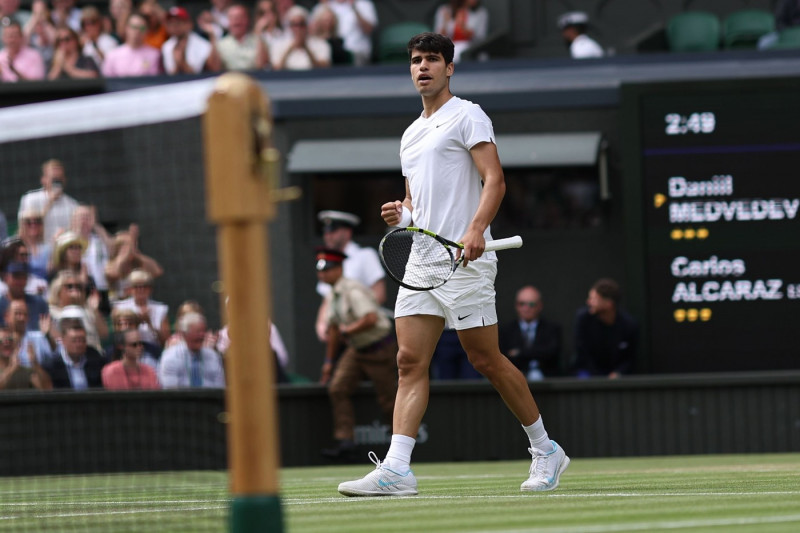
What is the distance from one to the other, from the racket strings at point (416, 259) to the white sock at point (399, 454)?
72 cm

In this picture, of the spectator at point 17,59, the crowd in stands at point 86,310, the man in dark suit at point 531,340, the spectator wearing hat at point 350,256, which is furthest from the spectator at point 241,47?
the crowd in stands at point 86,310

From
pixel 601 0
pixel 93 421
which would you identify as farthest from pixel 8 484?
pixel 601 0

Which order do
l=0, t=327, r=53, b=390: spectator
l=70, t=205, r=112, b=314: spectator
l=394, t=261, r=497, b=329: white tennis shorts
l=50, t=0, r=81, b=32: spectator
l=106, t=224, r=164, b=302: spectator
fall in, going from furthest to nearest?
l=50, t=0, r=81, b=32: spectator → l=0, t=327, r=53, b=390: spectator → l=70, t=205, r=112, b=314: spectator → l=106, t=224, r=164, b=302: spectator → l=394, t=261, r=497, b=329: white tennis shorts

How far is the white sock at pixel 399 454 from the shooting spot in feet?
22.8

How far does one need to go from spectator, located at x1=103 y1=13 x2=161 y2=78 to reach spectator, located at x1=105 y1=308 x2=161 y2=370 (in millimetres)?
7550

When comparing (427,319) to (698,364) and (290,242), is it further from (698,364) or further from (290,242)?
(290,242)

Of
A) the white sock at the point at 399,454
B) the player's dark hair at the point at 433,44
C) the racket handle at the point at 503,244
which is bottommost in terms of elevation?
the white sock at the point at 399,454

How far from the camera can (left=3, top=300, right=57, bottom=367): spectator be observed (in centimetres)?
893

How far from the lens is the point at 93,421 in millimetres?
11117

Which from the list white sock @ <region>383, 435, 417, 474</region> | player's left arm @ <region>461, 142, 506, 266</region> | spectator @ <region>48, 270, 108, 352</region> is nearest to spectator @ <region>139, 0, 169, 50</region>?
spectator @ <region>48, 270, 108, 352</region>

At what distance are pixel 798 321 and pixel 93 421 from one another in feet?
20.4

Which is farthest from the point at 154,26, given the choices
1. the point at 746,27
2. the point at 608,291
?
the point at 746,27

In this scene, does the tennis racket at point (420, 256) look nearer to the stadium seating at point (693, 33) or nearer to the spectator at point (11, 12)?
the stadium seating at point (693, 33)

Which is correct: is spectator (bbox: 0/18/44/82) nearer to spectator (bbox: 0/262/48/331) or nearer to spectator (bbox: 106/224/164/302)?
spectator (bbox: 0/262/48/331)
